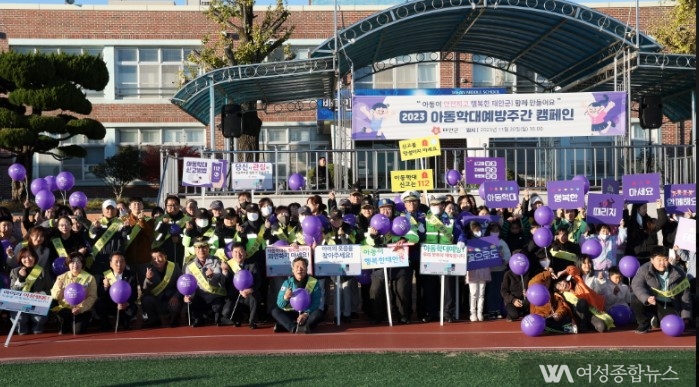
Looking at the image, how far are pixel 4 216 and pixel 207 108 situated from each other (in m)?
10.8

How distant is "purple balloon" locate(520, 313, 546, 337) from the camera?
411 inches

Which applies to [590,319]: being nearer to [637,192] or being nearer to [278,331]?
[637,192]

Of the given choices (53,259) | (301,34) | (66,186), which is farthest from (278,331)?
(301,34)

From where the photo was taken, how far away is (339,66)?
1786 centimetres

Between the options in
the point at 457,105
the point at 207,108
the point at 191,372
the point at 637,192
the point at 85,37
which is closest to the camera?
the point at 191,372

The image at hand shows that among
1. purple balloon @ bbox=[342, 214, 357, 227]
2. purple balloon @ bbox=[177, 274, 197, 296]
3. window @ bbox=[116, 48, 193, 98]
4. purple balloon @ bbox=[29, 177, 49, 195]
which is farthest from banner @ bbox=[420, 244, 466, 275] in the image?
window @ bbox=[116, 48, 193, 98]

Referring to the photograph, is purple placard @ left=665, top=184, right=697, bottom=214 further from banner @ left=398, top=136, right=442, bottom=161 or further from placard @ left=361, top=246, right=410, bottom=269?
placard @ left=361, top=246, right=410, bottom=269

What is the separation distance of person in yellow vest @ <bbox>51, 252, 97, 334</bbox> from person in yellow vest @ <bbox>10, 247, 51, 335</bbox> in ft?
0.68

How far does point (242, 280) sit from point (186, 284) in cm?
73

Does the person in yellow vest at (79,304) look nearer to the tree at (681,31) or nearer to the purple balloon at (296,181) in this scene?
the purple balloon at (296,181)

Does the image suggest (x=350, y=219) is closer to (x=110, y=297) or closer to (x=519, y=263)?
(x=519, y=263)

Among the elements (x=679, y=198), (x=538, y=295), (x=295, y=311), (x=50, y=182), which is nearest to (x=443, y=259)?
(x=538, y=295)

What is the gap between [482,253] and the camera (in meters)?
11.5

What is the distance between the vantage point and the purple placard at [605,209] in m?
12.3
